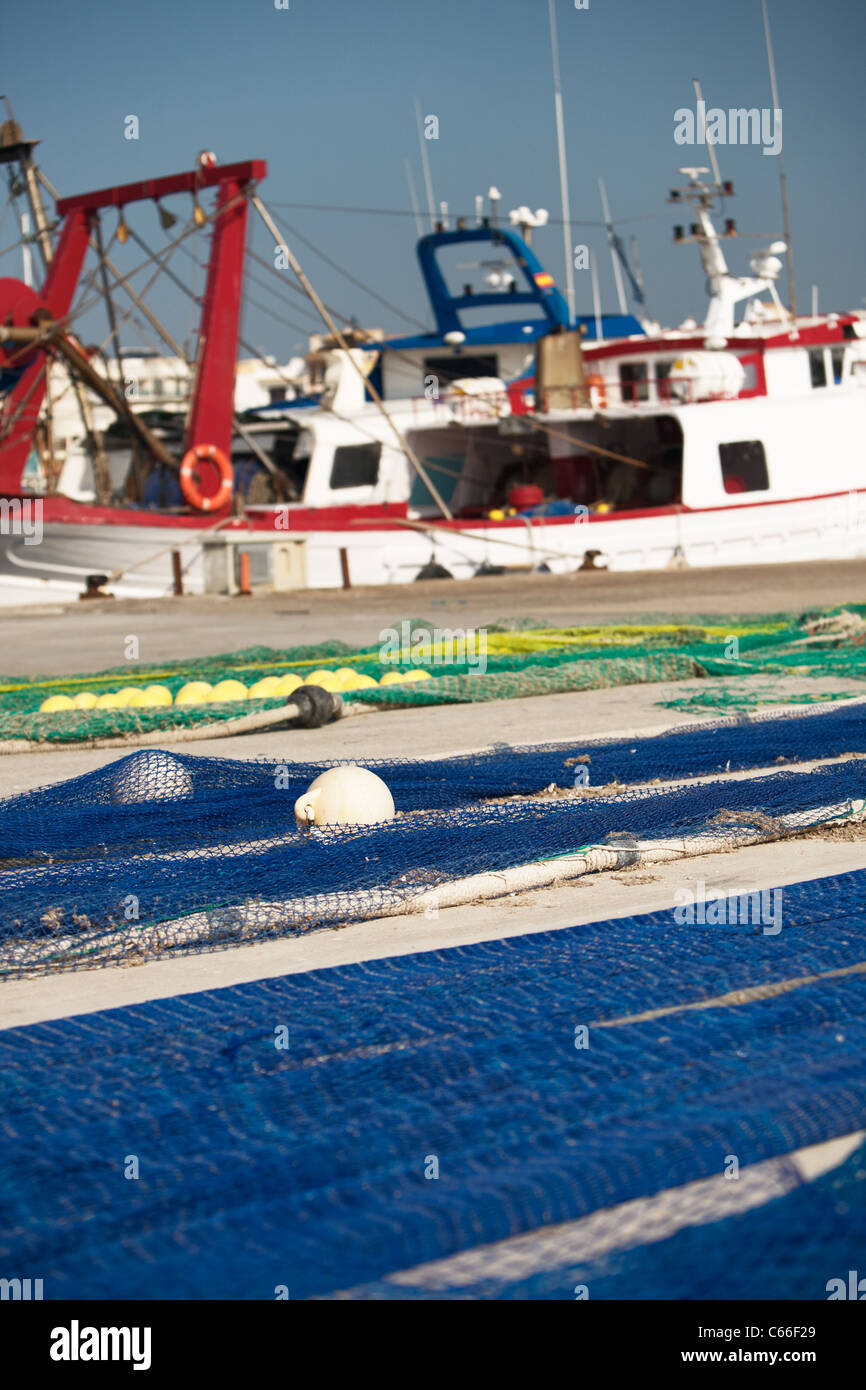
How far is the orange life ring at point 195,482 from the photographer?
17656mm

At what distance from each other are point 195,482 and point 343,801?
14561mm

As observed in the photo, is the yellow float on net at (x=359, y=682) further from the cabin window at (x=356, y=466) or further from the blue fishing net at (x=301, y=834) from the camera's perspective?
the cabin window at (x=356, y=466)

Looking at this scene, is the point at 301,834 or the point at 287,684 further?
the point at 287,684

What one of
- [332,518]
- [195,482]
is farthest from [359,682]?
[332,518]

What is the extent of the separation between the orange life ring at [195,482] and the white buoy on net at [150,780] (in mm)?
13706

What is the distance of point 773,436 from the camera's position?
20172 millimetres

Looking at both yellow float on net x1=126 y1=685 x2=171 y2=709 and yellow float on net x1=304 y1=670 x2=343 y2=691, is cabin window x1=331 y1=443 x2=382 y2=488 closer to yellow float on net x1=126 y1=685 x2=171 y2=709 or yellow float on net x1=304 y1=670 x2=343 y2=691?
yellow float on net x1=304 y1=670 x2=343 y2=691

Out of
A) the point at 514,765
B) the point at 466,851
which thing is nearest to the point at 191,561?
the point at 514,765

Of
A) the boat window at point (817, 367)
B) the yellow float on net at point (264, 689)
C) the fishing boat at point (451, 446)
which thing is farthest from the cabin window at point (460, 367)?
the yellow float on net at point (264, 689)

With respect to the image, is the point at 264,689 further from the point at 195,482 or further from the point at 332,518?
the point at 332,518

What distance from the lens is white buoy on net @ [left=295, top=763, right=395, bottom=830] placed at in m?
3.78

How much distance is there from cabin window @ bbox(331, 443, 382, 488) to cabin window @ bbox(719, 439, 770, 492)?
5.26m

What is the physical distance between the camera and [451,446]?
22328mm
